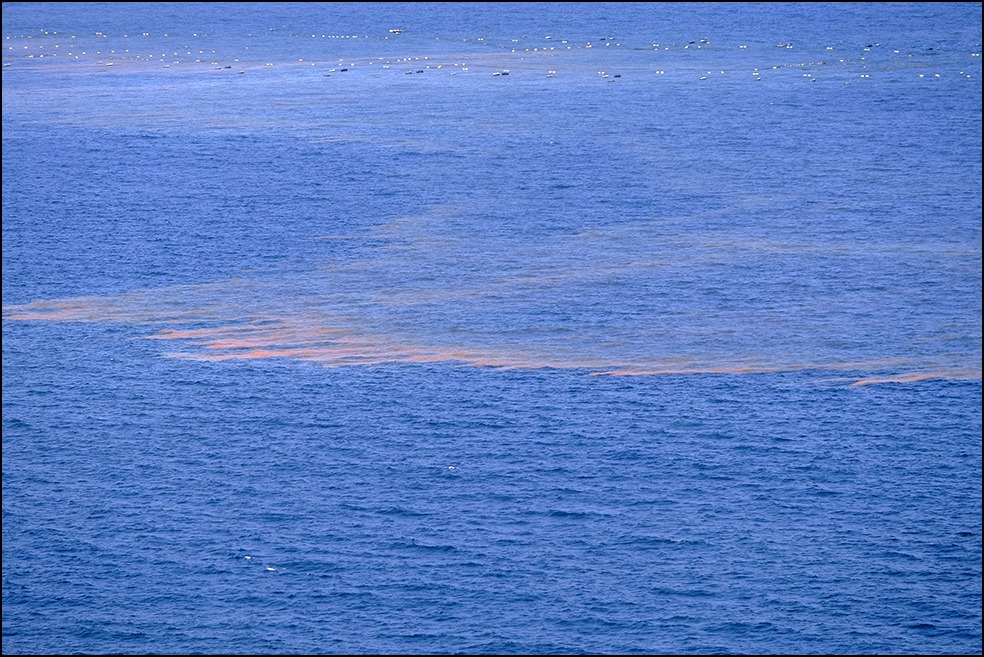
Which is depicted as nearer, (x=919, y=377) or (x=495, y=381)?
(x=919, y=377)

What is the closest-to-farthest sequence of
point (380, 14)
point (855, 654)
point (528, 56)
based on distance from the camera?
→ point (855, 654)
point (528, 56)
point (380, 14)

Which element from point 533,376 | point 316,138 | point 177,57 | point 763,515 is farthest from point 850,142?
point 177,57

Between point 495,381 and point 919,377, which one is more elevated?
point 495,381

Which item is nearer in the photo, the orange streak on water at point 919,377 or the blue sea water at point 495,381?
the blue sea water at point 495,381

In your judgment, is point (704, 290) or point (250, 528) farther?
point (704, 290)

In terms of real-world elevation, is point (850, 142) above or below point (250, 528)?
above

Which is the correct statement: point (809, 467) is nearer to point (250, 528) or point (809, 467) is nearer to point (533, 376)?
point (533, 376)

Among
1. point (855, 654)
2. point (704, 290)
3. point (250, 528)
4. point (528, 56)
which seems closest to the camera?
point (855, 654)

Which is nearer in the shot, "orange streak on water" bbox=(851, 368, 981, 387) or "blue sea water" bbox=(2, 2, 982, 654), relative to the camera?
"blue sea water" bbox=(2, 2, 982, 654)
